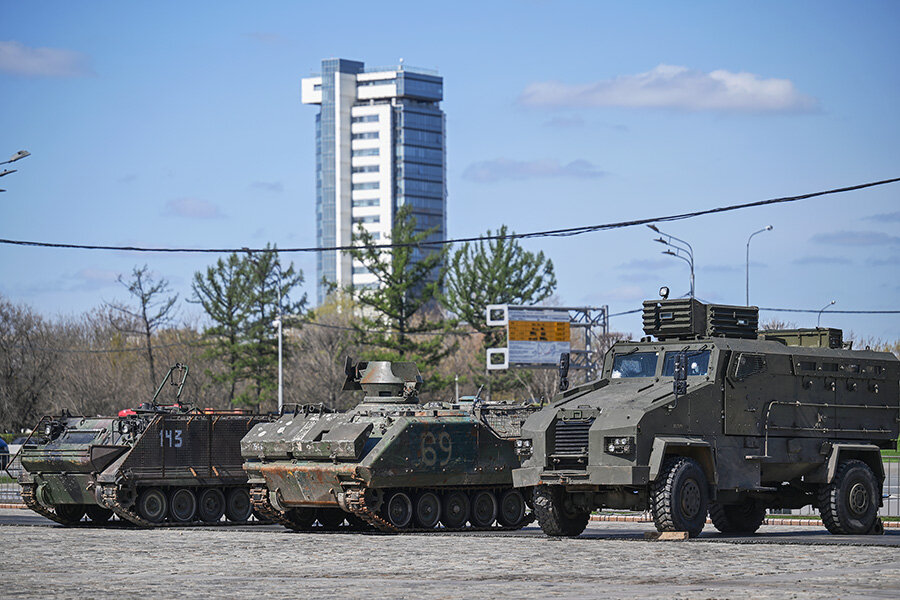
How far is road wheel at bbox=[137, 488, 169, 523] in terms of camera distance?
28281 millimetres

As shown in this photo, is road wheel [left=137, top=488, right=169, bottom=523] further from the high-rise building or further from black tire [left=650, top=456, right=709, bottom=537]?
the high-rise building

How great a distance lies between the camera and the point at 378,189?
170 m

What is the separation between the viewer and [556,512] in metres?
22.6

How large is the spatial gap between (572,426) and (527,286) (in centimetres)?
6239

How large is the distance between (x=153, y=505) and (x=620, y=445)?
11.3 metres

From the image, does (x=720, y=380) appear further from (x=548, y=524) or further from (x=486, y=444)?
(x=486, y=444)

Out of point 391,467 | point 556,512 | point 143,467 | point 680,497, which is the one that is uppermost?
point 391,467

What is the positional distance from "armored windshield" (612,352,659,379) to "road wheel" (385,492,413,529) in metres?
4.29

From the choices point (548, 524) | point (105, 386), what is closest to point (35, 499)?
point (548, 524)

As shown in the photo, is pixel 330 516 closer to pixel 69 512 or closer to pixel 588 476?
pixel 69 512

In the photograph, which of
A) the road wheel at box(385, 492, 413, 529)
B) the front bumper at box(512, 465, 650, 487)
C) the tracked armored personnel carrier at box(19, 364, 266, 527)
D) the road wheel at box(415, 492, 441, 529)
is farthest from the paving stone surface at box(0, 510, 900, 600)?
the tracked armored personnel carrier at box(19, 364, 266, 527)

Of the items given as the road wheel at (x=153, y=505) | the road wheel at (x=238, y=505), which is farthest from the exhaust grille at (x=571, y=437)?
the road wheel at (x=153, y=505)

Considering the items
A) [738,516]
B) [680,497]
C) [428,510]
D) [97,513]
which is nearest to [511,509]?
[428,510]

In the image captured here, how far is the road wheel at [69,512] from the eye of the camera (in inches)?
1172
